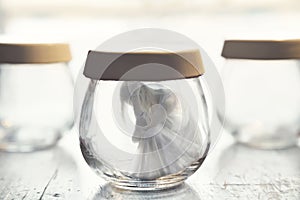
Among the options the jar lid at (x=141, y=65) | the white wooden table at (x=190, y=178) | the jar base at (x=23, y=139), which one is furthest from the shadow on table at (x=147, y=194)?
the jar base at (x=23, y=139)

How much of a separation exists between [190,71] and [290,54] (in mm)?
285

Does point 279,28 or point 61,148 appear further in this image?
point 279,28

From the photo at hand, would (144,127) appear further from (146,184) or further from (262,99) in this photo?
Result: (262,99)

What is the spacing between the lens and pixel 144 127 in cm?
63

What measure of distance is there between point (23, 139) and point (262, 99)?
0.42 metres

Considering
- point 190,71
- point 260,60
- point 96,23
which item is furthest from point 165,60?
point 96,23

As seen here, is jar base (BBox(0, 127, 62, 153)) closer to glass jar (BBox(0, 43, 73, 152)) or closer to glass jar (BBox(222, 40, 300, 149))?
glass jar (BBox(0, 43, 73, 152))

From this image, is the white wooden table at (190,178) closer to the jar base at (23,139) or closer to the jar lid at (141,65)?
the jar base at (23,139)

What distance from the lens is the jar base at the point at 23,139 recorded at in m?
0.87

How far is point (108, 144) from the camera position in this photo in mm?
636

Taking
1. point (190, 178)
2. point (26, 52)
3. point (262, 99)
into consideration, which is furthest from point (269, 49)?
point (26, 52)

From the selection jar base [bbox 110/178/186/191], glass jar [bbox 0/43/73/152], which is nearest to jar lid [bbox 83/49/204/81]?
jar base [bbox 110/178/186/191]

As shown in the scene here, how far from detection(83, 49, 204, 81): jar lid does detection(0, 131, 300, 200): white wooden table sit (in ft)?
0.49

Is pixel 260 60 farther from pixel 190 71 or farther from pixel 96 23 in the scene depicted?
pixel 96 23
